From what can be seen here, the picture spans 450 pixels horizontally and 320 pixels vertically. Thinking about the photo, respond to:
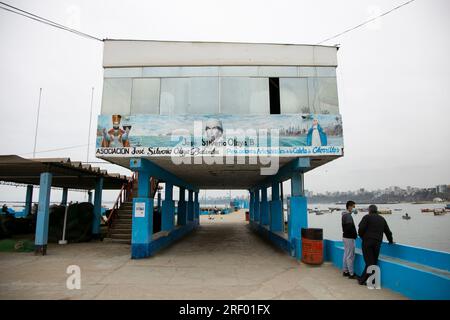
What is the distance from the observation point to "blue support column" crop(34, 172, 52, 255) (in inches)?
442

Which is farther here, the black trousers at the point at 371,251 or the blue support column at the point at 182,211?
the blue support column at the point at 182,211

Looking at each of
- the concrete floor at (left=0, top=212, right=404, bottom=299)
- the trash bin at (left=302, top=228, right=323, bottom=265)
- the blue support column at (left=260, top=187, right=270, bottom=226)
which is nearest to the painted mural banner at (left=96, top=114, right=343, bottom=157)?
the trash bin at (left=302, top=228, right=323, bottom=265)

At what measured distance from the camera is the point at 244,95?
10570mm

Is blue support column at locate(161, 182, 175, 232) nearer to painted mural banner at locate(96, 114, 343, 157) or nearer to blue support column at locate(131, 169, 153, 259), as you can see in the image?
blue support column at locate(131, 169, 153, 259)

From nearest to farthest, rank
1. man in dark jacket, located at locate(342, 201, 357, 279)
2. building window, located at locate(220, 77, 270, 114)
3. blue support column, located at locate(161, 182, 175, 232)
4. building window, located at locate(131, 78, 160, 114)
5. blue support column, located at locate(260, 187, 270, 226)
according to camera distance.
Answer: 1. man in dark jacket, located at locate(342, 201, 357, 279)
2. building window, located at locate(220, 77, 270, 114)
3. building window, located at locate(131, 78, 160, 114)
4. blue support column, located at locate(161, 182, 175, 232)
5. blue support column, located at locate(260, 187, 270, 226)

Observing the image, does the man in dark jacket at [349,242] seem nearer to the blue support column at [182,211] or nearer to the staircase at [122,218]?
the staircase at [122,218]

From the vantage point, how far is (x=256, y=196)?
84.6 feet

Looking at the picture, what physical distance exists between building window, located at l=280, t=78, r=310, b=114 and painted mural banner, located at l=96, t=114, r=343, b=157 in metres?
0.37

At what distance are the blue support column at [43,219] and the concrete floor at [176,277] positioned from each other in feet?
1.57

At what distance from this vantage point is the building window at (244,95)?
411 inches

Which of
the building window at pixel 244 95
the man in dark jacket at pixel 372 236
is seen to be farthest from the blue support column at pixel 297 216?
the man in dark jacket at pixel 372 236

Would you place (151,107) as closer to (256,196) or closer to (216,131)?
(216,131)
